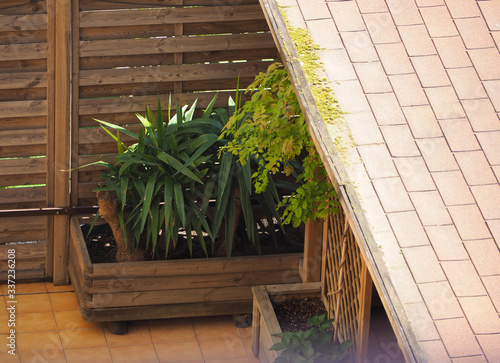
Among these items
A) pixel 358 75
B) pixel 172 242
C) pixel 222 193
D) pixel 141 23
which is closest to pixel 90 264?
pixel 172 242

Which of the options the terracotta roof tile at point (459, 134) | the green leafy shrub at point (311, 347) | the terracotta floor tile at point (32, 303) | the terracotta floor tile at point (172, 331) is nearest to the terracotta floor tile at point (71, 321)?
the terracotta floor tile at point (32, 303)

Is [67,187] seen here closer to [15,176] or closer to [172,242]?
[15,176]

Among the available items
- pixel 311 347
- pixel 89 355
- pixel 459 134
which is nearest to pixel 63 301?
pixel 89 355

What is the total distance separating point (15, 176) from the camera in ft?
18.6

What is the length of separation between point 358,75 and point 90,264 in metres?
2.66

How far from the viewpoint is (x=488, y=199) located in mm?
2965

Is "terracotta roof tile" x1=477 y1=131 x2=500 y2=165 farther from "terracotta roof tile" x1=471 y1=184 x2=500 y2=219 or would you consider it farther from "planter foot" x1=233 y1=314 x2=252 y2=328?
"planter foot" x1=233 y1=314 x2=252 y2=328

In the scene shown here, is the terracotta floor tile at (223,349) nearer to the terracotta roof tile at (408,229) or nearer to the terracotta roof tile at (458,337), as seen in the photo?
the terracotta roof tile at (408,229)

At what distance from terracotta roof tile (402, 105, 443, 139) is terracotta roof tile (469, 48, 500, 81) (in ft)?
1.27

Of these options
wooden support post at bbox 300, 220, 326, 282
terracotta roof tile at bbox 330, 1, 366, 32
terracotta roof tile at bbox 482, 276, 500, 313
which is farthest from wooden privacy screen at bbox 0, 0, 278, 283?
terracotta roof tile at bbox 482, 276, 500, 313

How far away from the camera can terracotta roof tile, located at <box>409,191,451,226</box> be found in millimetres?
2828

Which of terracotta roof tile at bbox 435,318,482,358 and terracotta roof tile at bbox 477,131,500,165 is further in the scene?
terracotta roof tile at bbox 477,131,500,165

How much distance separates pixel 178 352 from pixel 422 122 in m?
2.73

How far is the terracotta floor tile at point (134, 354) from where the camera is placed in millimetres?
4977
